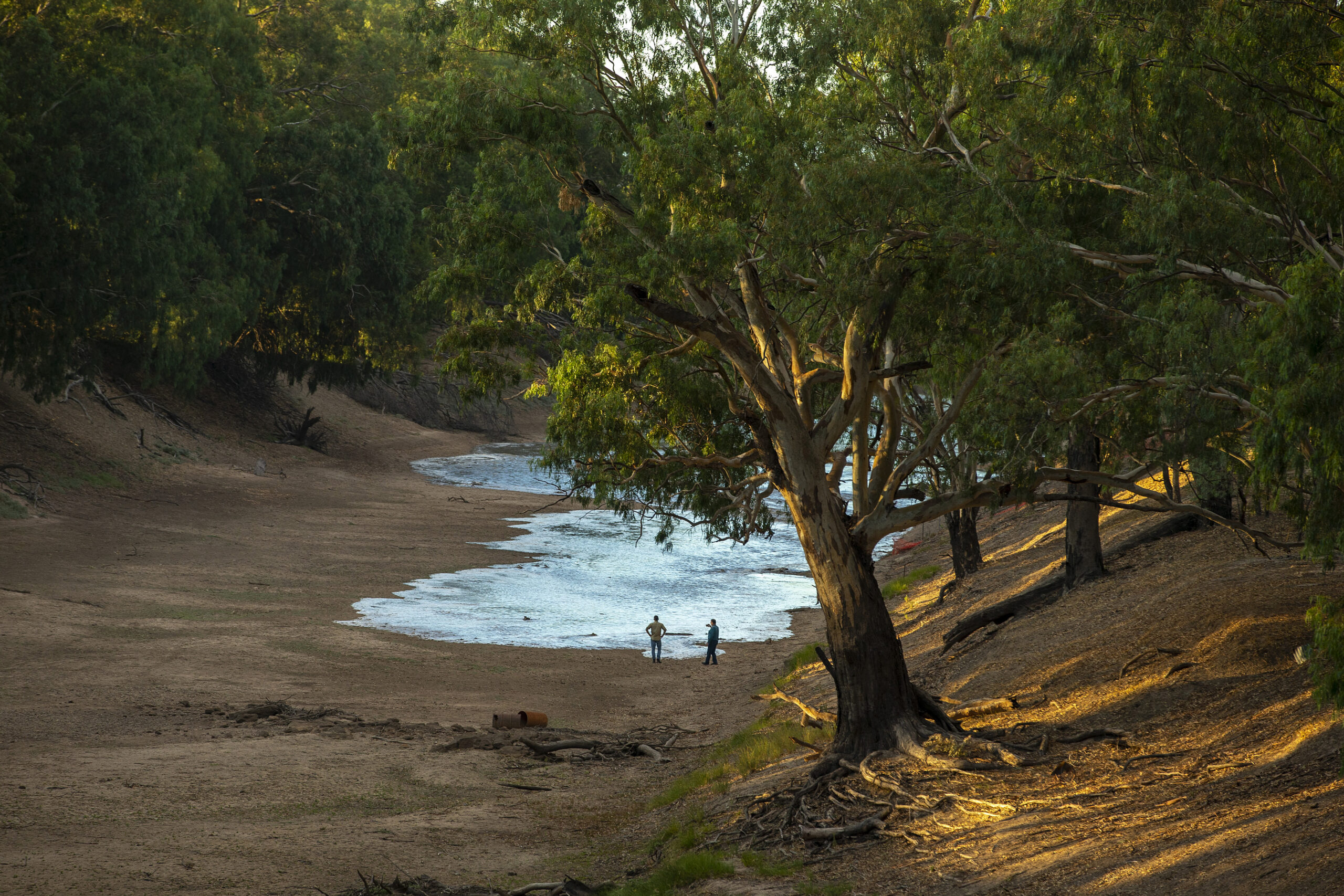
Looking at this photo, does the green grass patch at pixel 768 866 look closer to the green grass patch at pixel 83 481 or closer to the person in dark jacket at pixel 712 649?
the person in dark jacket at pixel 712 649

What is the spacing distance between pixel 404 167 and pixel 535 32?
88.3 inches

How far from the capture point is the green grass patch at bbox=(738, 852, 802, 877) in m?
10.1

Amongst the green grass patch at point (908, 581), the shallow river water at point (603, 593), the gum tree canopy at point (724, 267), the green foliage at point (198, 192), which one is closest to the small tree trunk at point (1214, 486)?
the gum tree canopy at point (724, 267)

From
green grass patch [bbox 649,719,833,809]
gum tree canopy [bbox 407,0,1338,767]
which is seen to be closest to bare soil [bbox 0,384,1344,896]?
green grass patch [bbox 649,719,833,809]

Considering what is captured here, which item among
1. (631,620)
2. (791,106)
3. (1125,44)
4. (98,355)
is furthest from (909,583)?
(98,355)

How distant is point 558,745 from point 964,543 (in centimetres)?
1226

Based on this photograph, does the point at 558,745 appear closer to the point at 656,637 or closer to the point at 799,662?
the point at 799,662

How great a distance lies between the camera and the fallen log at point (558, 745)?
1666 centimetres

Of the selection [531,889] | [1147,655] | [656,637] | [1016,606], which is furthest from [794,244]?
[656,637]

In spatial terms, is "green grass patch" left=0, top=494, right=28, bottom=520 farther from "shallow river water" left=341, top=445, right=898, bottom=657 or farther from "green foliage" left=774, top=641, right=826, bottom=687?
"green foliage" left=774, top=641, right=826, bottom=687

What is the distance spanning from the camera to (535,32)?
1275cm

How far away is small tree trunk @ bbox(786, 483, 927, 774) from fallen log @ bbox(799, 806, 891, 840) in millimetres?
1519

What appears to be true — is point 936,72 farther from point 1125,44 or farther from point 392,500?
point 392,500

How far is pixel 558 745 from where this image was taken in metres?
16.8
